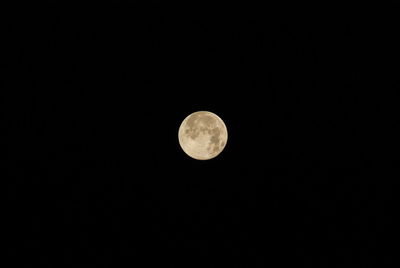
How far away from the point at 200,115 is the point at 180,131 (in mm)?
446

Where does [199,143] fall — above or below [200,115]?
below

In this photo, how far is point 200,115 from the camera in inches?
169

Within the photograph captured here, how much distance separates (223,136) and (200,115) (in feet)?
1.73

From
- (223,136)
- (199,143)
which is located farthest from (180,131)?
(223,136)

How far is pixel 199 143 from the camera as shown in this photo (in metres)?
4.16

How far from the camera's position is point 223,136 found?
433 centimetres

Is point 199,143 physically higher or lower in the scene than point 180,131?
lower

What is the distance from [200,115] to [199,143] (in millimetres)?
478

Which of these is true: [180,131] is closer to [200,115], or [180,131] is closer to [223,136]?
[200,115]

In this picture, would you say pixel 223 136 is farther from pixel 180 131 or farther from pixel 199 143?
pixel 180 131
